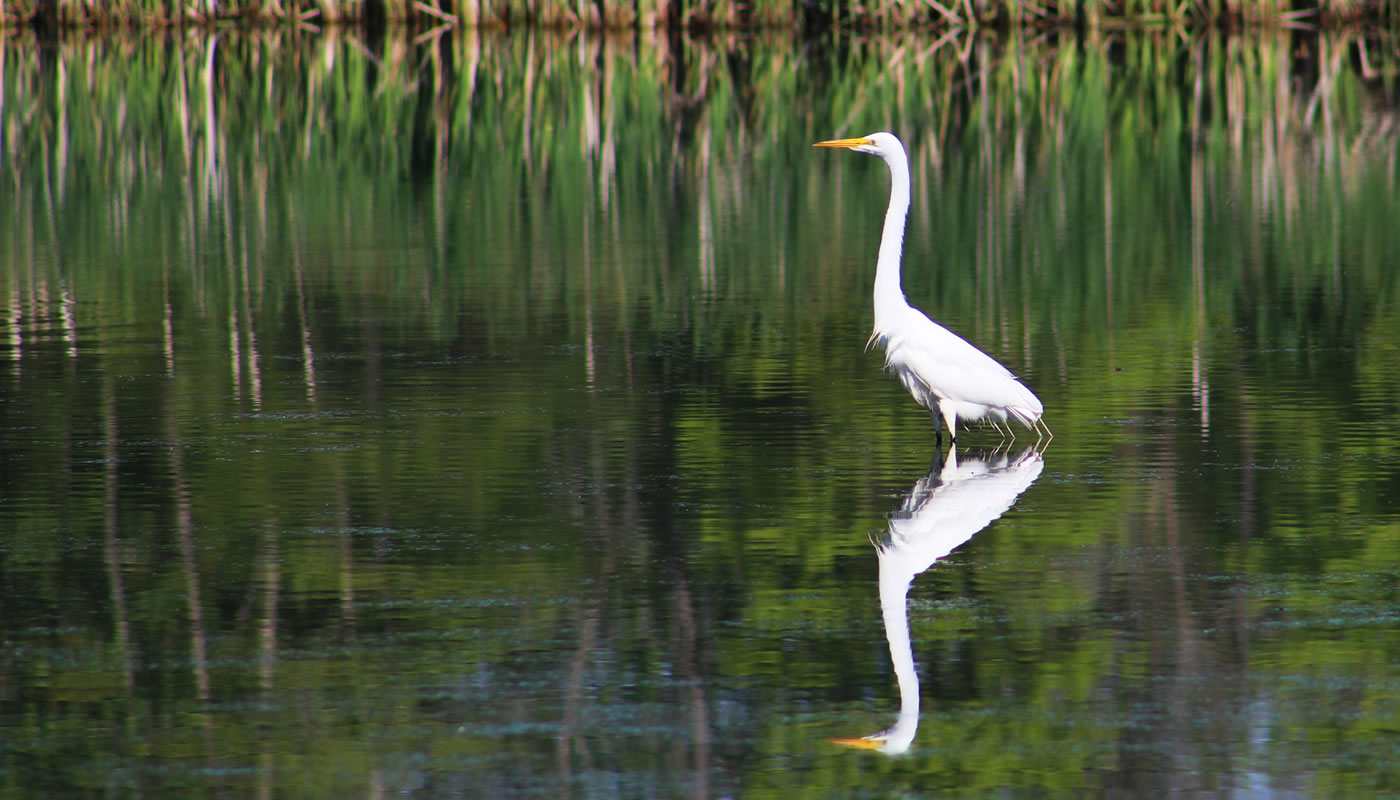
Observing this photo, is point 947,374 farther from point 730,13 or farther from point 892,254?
point 730,13

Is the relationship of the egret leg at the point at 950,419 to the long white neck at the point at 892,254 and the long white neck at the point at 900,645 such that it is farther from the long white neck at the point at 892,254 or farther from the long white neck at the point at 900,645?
the long white neck at the point at 900,645

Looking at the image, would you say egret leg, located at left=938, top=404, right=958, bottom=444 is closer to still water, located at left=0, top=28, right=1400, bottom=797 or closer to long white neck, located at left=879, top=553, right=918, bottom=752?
still water, located at left=0, top=28, right=1400, bottom=797

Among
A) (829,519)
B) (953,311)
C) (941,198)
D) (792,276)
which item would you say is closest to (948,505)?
(829,519)

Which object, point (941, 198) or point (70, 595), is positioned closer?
point (70, 595)

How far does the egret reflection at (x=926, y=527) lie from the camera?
712 centimetres

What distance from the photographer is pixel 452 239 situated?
20672 millimetres

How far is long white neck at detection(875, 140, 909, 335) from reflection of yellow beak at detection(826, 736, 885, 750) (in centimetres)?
519

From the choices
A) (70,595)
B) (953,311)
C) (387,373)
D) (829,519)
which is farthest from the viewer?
(953,311)

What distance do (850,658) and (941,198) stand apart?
16204 mm

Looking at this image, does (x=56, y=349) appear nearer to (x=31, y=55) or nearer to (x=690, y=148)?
(x=690, y=148)

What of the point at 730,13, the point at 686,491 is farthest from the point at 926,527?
the point at 730,13

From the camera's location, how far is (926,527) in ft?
31.6

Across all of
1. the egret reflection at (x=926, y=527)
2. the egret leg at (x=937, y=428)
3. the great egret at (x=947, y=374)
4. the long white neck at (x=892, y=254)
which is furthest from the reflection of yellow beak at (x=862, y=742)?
the long white neck at (x=892, y=254)

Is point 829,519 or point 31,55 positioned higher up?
point 31,55
